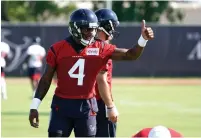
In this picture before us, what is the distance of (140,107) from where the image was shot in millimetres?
17109

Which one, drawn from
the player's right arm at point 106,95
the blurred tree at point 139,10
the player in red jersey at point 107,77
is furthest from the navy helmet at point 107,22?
the blurred tree at point 139,10

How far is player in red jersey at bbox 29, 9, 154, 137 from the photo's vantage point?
7.15 meters

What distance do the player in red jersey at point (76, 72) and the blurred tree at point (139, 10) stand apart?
84.0 ft

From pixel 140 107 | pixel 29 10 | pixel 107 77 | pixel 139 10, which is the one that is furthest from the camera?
pixel 29 10

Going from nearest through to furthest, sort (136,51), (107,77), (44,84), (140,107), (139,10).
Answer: (136,51) < (44,84) < (107,77) < (140,107) < (139,10)

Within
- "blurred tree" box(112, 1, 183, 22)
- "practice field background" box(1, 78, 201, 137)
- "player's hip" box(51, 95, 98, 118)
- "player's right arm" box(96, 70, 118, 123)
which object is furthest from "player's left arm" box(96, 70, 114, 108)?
"blurred tree" box(112, 1, 183, 22)

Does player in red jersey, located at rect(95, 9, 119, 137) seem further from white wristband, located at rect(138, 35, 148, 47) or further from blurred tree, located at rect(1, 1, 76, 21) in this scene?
blurred tree, located at rect(1, 1, 76, 21)

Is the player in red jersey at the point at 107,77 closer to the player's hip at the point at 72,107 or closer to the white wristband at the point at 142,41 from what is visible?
the player's hip at the point at 72,107

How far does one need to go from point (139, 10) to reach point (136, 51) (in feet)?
90.1

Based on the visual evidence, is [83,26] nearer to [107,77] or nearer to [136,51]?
[136,51]

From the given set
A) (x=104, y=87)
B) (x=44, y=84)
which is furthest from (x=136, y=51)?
(x=44, y=84)

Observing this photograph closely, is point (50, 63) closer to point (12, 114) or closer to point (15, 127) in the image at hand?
point (15, 127)

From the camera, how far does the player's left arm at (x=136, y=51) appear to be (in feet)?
22.6

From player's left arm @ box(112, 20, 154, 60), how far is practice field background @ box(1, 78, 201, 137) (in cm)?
464
